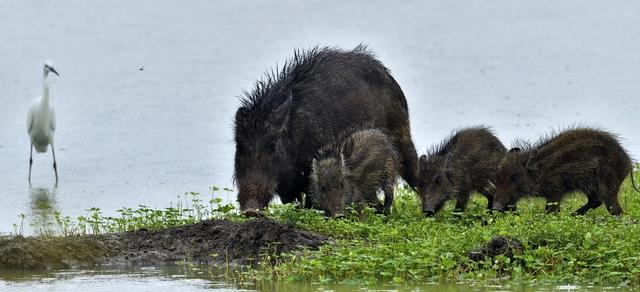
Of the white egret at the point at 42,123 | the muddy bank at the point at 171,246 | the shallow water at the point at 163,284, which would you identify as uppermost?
the white egret at the point at 42,123

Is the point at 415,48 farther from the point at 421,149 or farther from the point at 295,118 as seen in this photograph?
the point at 295,118

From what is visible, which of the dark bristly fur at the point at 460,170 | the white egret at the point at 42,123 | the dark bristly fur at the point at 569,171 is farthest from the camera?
the white egret at the point at 42,123

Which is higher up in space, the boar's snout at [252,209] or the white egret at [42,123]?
the white egret at [42,123]

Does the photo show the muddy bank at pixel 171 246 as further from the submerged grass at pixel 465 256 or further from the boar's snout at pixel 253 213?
the boar's snout at pixel 253 213

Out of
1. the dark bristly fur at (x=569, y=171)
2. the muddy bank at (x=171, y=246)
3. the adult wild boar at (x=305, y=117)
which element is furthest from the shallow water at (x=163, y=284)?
the dark bristly fur at (x=569, y=171)

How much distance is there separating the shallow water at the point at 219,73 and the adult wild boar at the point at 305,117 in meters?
2.32

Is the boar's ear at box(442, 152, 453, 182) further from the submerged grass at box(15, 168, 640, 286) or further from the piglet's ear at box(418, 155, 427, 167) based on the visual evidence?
the submerged grass at box(15, 168, 640, 286)

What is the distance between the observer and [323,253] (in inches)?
411

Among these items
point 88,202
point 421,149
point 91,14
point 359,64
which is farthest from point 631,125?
point 91,14

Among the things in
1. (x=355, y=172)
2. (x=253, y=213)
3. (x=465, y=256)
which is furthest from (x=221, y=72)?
(x=465, y=256)

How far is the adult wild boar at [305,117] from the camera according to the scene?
13.1 metres

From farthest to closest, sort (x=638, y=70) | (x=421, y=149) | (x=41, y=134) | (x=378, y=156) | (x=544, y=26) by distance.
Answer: (x=544, y=26) → (x=638, y=70) → (x=41, y=134) → (x=421, y=149) → (x=378, y=156)

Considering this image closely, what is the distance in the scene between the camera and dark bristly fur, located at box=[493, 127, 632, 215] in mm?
12781

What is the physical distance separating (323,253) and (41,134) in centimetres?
1090
